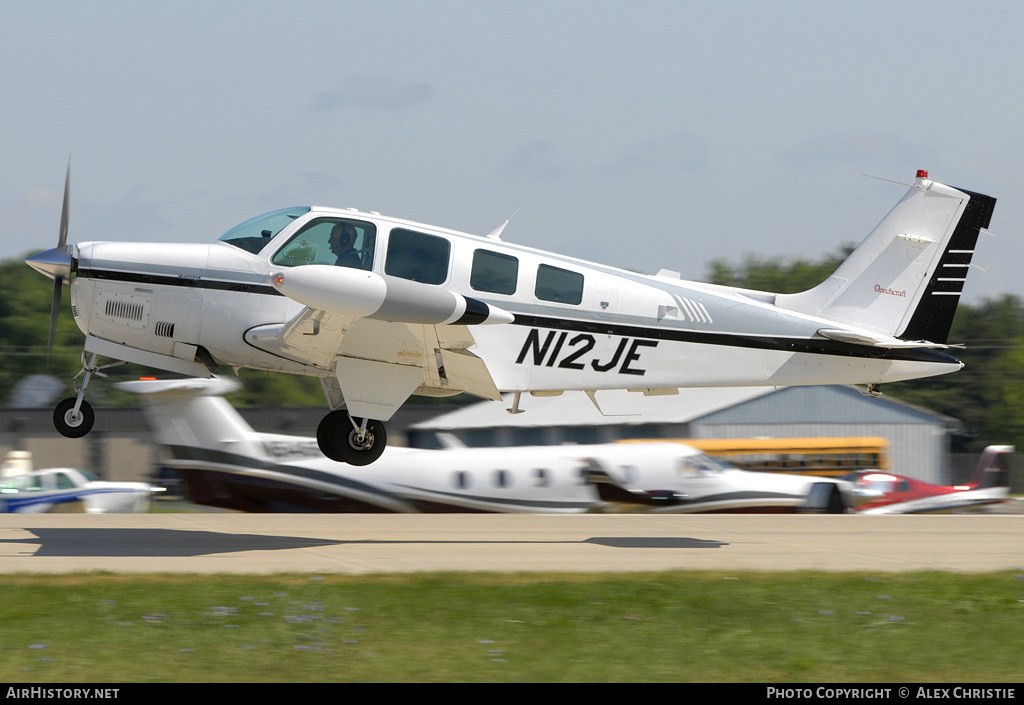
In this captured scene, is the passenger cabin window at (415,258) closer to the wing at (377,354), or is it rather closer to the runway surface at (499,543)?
the wing at (377,354)

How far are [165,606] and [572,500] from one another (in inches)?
542

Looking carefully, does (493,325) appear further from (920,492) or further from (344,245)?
(920,492)

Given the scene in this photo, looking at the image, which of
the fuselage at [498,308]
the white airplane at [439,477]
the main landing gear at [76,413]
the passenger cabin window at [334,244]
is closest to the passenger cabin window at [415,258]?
the fuselage at [498,308]

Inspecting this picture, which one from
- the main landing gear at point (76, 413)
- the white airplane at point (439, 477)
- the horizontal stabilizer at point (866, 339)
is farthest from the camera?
the white airplane at point (439, 477)

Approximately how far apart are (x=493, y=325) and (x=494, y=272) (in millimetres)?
549

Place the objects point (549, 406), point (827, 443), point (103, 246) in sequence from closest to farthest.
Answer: point (103, 246) → point (827, 443) → point (549, 406)

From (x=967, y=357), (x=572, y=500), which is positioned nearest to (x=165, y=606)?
(x=572, y=500)

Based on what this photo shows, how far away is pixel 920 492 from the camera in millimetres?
25094

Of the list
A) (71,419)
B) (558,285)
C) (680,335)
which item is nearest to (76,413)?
(71,419)

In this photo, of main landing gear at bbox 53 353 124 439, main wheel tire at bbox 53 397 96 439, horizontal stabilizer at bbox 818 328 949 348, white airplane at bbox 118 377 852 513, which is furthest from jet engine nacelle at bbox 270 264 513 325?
white airplane at bbox 118 377 852 513

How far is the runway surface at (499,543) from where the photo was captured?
445 inches

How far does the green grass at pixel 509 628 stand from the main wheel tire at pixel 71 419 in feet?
6.33
